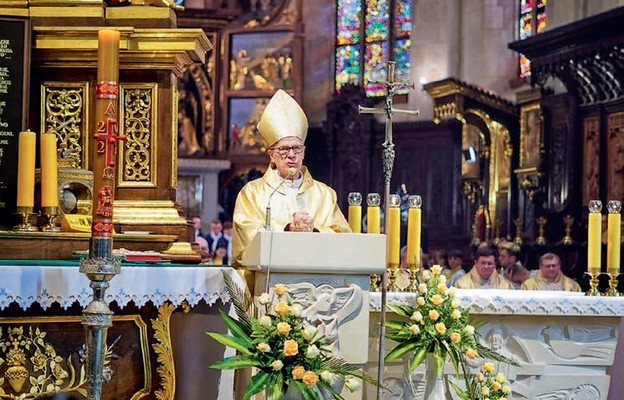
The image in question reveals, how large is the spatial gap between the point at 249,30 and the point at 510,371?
1567 cm

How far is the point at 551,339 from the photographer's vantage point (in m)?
7.07

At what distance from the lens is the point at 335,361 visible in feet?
17.3

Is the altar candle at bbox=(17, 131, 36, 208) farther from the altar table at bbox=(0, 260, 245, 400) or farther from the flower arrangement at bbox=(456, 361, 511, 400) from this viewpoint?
the flower arrangement at bbox=(456, 361, 511, 400)

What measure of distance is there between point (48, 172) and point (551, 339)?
2779 mm

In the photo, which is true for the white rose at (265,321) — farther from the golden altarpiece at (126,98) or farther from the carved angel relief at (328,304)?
the golden altarpiece at (126,98)

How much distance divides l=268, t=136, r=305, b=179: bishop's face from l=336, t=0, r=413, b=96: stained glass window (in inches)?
535

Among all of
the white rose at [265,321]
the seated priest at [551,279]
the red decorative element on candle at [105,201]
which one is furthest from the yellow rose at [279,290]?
the seated priest at [551,279]

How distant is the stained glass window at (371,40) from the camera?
20.6m

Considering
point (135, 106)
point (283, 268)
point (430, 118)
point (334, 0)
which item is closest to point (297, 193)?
point (135, 106)

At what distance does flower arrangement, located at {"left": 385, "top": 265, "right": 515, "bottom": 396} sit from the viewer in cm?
620

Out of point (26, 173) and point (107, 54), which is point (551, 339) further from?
point (107, 54)

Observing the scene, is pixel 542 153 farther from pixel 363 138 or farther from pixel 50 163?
pixel 50 163

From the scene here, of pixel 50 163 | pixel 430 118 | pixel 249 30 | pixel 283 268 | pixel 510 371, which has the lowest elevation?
pixel 510 371

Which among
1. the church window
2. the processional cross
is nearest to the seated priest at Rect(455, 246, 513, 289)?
the processional cross
